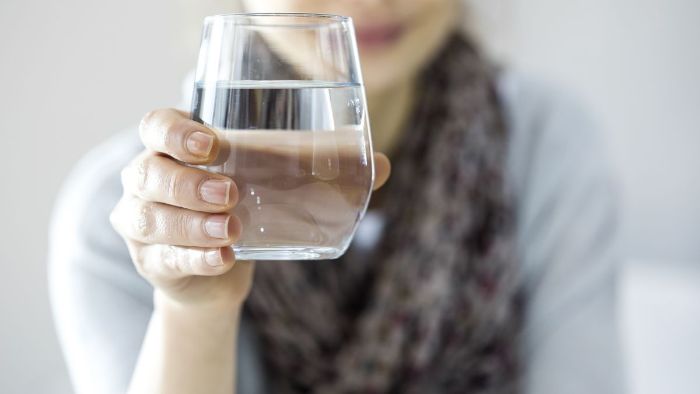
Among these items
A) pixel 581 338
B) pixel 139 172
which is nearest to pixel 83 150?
pixel 581 338

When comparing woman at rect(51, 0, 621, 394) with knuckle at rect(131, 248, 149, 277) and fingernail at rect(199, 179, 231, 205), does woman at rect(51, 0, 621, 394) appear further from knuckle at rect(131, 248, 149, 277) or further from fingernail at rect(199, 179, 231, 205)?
fingernail at rect(199, 179, 231, 205)

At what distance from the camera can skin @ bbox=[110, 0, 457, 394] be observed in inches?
20.4

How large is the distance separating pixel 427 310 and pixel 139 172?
867mm

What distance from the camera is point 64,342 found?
985mm

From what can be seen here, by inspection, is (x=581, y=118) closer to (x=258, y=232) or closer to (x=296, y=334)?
(x=296, y=334)

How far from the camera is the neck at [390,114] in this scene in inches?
55.3

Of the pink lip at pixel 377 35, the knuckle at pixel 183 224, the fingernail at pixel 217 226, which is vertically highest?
the pink lip at pixel 377 35

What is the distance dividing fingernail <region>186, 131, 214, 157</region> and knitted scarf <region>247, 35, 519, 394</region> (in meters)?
0.77

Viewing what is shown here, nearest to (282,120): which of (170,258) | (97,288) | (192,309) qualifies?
(170,258)

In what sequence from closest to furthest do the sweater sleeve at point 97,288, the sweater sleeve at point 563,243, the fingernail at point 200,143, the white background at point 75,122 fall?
the fingernail at point 200,143, the sweater sleeve at point 97,288, the sweater sleeve at point 563,243, the white background at point 75,122

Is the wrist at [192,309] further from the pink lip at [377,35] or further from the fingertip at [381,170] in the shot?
the pink lip at [377,35]

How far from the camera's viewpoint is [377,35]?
111 cm

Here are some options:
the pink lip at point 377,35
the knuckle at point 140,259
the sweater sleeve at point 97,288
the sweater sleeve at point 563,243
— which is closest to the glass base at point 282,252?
the knuckle at point 140,259

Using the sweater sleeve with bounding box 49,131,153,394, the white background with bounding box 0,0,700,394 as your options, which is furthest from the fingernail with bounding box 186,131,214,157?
the white background with bounding box 0,0,700,394
